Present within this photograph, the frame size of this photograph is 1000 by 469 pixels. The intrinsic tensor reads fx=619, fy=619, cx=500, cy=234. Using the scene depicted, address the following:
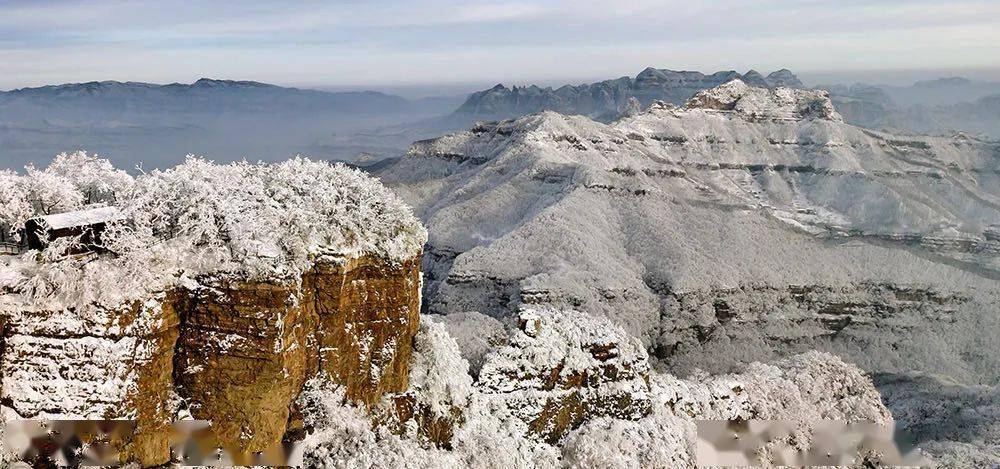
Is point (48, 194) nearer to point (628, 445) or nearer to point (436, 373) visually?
point (436, 373)

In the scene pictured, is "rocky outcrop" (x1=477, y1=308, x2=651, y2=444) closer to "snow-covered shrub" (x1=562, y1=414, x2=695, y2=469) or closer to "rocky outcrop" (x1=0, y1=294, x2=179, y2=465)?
"snow-covered shrub" (x1=562, y1=414, x2=695, y2=469)

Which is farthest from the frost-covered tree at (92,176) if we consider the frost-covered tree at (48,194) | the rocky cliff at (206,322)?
the rocky cliff at (206,322)

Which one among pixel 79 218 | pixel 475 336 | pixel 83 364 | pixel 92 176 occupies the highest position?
pixel 92 176

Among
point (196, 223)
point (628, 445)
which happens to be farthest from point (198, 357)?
point (628, 445)

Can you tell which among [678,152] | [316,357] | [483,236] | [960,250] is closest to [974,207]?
[960,250]

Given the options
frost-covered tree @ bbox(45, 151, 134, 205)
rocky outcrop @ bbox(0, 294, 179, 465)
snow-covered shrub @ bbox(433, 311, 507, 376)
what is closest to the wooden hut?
rocky outcrop @ bbox(0, 294, 179, 465)

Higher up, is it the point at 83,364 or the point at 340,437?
the point at 83,364
